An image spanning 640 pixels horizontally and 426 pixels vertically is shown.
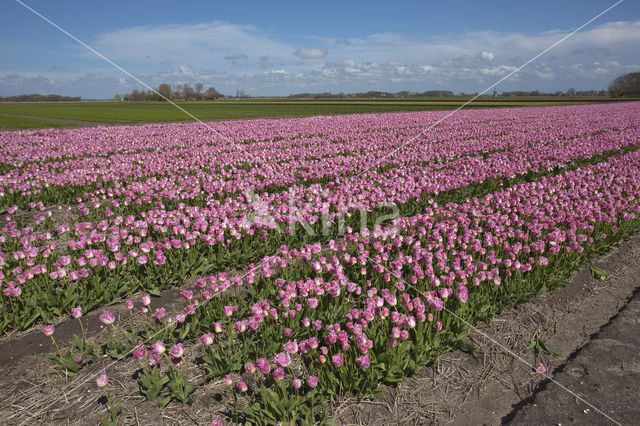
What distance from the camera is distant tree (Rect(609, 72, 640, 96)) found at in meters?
99.9

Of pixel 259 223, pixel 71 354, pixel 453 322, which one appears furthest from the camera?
pixel 259 223

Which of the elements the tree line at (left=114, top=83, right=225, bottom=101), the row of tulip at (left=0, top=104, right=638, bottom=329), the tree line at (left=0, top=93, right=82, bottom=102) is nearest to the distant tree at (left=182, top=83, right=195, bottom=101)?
the tree line at (left=114, top=83, right=225, bottom=101)

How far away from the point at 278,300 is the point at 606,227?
5494mm

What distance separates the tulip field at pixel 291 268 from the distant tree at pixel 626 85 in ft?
393

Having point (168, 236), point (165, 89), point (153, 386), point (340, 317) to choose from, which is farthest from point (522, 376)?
point (165, 89)

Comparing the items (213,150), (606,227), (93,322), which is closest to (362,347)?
(93,322)

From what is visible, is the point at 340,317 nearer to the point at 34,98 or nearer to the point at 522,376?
the point at 522,376

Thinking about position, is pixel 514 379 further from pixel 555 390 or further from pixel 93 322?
pixel 93 322

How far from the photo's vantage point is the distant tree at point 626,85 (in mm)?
99938

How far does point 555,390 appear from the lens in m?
3.21

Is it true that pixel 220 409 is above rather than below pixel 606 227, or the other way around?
below

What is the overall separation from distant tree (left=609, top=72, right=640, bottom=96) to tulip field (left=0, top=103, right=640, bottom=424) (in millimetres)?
119687

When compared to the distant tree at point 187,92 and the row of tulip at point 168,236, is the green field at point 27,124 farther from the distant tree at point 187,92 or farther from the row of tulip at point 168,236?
the distant tree at point 187,92

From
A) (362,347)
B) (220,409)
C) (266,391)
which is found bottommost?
(220,409)
